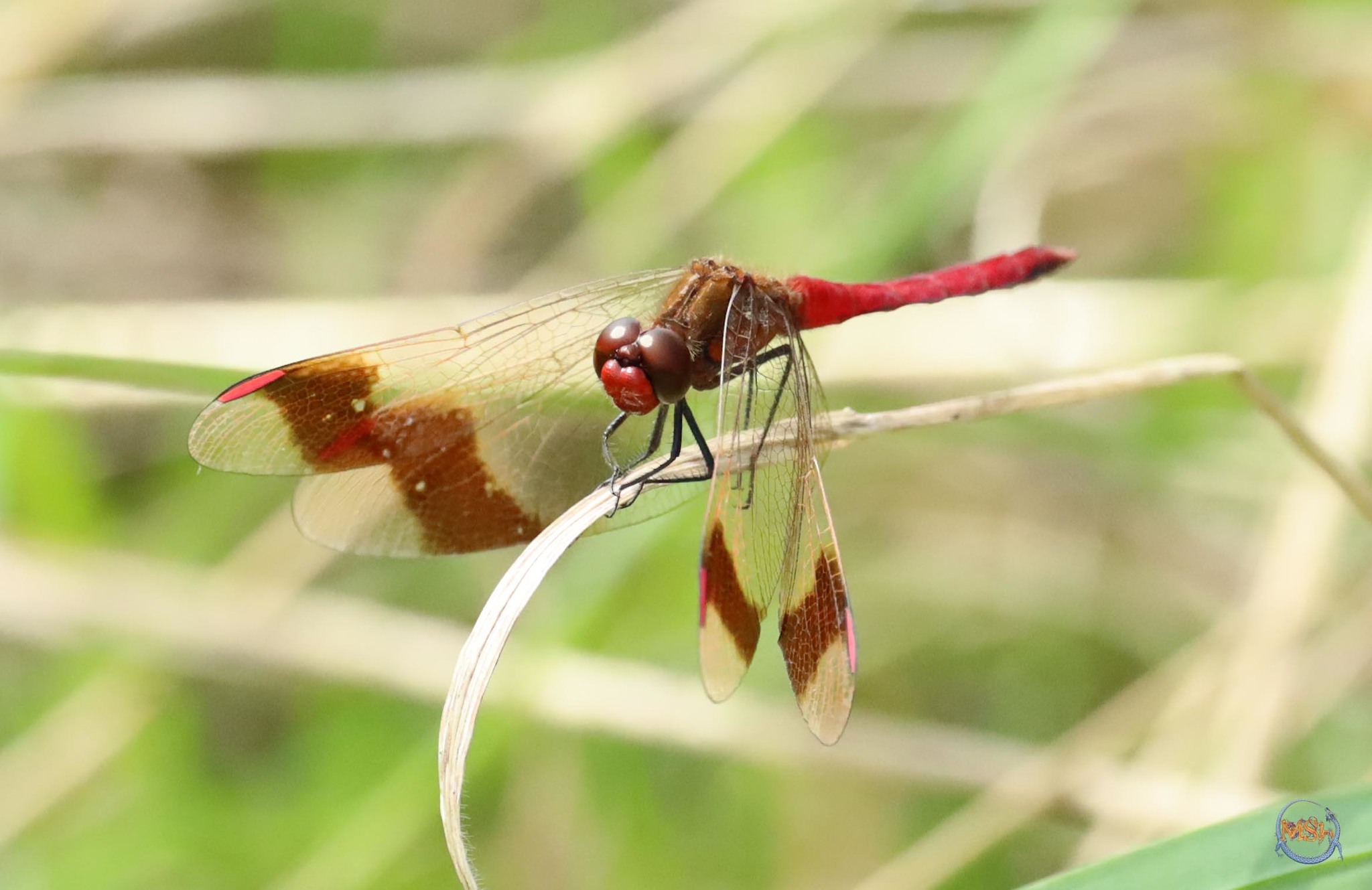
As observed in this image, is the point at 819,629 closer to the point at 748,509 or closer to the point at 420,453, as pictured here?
the point at 748,509

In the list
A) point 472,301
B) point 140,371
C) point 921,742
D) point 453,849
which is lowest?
point 921,742

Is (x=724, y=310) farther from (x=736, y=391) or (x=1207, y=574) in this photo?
(x=1207, y=574)

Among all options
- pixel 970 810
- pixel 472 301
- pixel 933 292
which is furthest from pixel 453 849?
pixel 472 301

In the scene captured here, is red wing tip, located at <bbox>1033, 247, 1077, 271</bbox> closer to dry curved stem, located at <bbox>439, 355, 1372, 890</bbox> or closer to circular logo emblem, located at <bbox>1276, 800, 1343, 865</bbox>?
dry curved stem, located at <bbox>439, 355, 1372, 890</bbox>

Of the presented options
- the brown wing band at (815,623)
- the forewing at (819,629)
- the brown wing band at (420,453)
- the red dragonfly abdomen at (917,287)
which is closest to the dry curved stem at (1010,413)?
the forewing at (819,629)

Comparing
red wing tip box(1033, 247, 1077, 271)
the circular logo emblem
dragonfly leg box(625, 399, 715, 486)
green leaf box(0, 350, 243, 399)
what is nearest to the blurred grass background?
green leaf box(0, 350, 243, 399)

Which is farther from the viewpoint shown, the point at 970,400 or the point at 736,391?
the point at 736,391

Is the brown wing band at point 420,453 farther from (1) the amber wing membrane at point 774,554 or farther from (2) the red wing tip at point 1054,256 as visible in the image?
(2) the red wing tip at point 1054,256

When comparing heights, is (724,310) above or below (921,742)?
above
